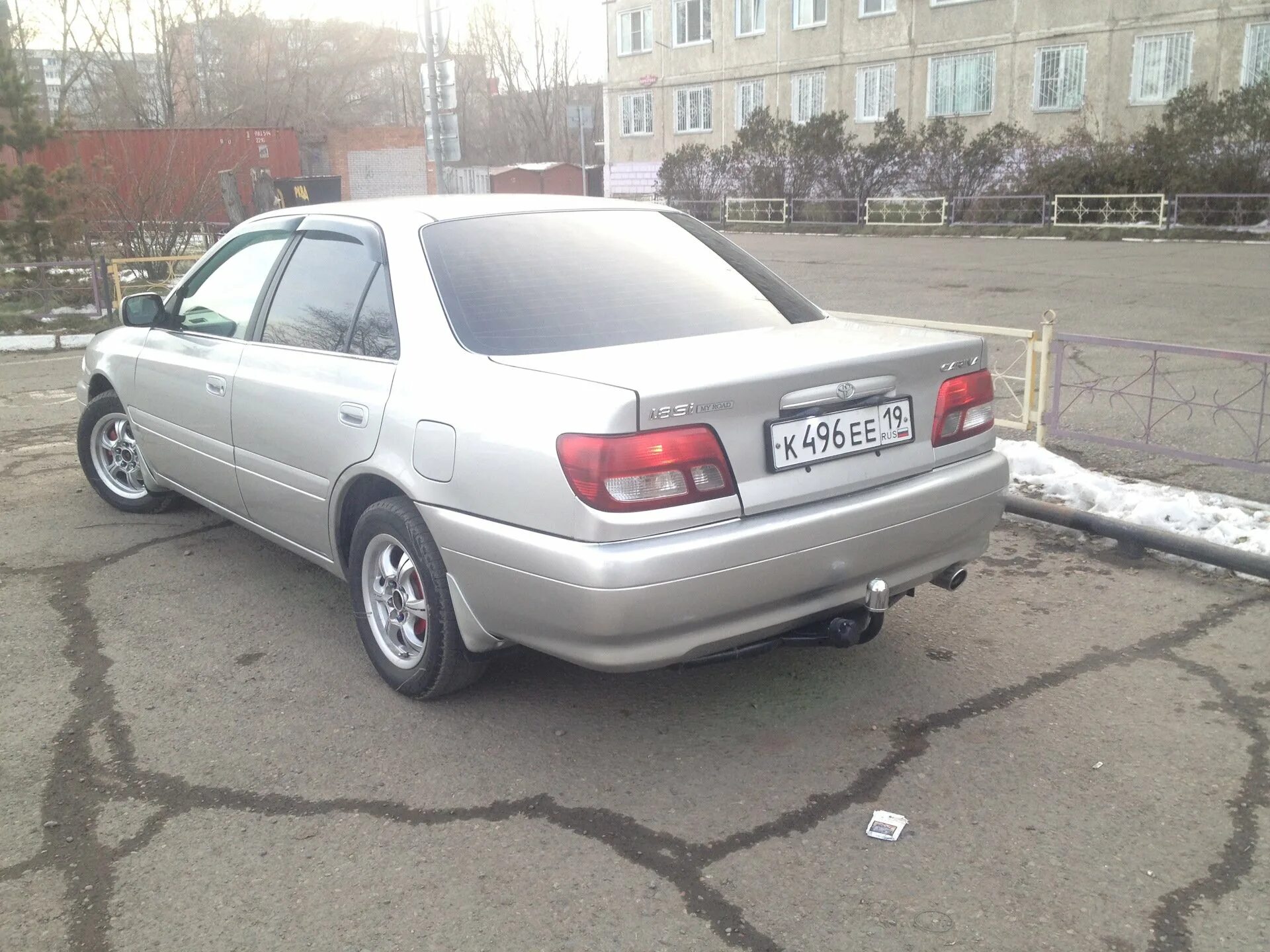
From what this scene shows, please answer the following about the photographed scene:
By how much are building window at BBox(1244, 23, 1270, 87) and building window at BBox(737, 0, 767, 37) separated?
15.9m

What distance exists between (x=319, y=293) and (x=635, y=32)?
4316 cm

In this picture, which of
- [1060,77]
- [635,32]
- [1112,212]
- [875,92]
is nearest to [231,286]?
[1112,212]

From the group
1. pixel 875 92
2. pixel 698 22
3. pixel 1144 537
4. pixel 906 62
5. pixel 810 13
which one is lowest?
pixel 1144 537

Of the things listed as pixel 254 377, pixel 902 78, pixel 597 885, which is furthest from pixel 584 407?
pixel 902 78

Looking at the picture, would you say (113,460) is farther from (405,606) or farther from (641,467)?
(641,467)

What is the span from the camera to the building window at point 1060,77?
30.6 m

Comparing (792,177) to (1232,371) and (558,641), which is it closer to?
(1232,371)

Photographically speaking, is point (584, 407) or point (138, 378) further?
point (138, 378)

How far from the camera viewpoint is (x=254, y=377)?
167 inches

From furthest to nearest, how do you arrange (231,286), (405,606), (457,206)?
(231,286), (457,206), (405,606)

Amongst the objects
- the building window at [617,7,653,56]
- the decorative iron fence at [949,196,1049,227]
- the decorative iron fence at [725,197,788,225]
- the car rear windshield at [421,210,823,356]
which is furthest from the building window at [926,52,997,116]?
the car rear windshield at [421,210,823,356]

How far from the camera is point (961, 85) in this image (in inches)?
1310

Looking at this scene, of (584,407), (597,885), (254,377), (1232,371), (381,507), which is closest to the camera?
(597,885)

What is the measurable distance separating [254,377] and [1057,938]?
3274 mm
